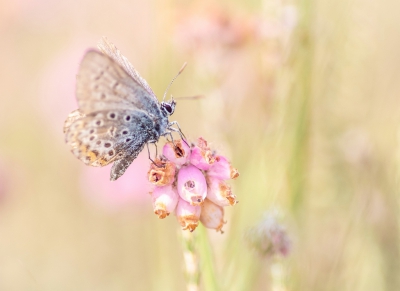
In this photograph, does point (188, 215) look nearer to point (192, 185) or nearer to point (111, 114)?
point (192, 185)

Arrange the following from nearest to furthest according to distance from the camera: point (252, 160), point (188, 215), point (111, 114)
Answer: point (188, 215) → point (111, 114) → point (252, 160)

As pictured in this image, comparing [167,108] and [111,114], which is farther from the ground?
[167,108]

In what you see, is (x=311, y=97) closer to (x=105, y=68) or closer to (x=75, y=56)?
(x=105, y=68)

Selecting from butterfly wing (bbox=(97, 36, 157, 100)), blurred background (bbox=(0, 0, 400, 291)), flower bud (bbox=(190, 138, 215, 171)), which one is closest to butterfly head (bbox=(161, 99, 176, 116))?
butterfly wing (bbox=(97, 36, 157, 100))

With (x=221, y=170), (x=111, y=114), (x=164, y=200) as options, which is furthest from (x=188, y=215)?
(x=111, y=114)

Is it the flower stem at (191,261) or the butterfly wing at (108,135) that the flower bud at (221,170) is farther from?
the butterfly wing at (108,135)

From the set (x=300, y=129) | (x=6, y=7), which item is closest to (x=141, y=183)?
(x=300, y=129)

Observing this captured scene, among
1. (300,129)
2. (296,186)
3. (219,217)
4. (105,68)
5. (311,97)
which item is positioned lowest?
(219,217)

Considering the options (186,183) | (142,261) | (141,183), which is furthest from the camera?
(142,261)
